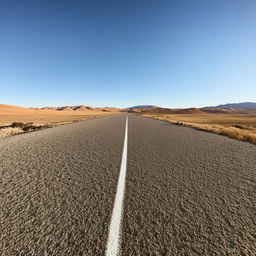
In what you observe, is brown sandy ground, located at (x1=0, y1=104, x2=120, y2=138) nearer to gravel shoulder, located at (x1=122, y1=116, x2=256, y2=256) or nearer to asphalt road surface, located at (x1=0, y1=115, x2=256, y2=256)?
asphalt road surface, located at (x1=0, y1=115, x2=256, y2=256)

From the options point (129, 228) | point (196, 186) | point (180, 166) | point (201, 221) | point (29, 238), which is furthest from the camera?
point (180, 166)

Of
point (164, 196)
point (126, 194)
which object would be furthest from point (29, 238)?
point (164, 196)

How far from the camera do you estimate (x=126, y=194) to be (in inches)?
107

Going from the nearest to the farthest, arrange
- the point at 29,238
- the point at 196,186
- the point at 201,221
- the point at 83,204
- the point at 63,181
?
1. the point at 29,238
2. the point at 201,221
3. the point at 83,204
4. the point at 196,186
5. the point at 63,181

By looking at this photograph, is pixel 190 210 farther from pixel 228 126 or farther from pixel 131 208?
pixel 228 126

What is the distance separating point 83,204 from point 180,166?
110 inches

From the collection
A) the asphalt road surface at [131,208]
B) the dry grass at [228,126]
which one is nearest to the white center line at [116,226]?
the asphalt road surface at [131,208]

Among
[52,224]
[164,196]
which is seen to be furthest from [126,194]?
[52,224]

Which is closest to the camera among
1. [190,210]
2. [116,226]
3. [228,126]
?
[116,226]

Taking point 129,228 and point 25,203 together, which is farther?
point 25,203

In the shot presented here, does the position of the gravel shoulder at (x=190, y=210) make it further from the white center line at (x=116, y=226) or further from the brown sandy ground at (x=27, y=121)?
the brown sandy ground at (x=27, y=121)

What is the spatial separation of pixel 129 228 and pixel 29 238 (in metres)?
1.14

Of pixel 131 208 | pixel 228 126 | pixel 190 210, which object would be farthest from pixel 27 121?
pixel 228 126

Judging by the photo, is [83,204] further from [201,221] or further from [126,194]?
[201,221]
